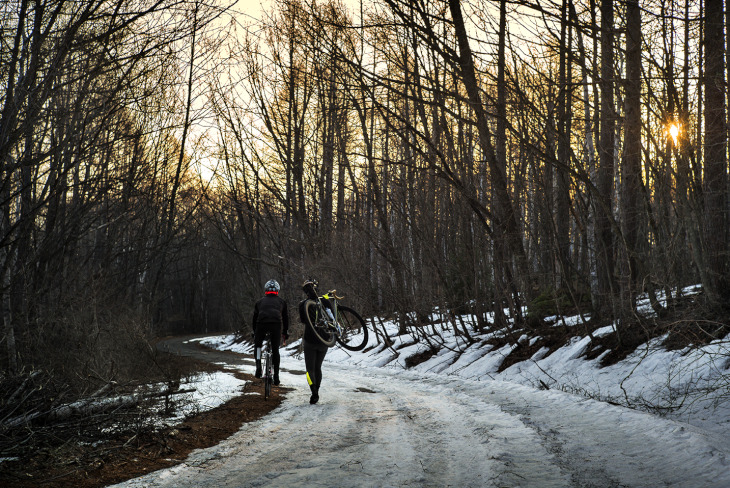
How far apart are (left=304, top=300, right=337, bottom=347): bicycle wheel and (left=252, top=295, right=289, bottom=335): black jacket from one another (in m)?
0.93

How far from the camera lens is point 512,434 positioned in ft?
19.4

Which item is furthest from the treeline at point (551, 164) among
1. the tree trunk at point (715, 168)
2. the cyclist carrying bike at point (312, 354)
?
the cyclist carrying bike at point (312, 354)

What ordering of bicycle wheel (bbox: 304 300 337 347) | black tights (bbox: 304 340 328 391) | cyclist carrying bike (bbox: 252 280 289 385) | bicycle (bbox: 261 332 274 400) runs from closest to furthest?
black tights (bbox: 304 340 328 391) → bicycle (bbox: 261 332 274 400) → bicycle wheel (bbox: 304 300 337 347) → cyclist carrying bike (bbox: 252 280 289 385)

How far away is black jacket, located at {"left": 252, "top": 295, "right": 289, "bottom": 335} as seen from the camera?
10.8 m

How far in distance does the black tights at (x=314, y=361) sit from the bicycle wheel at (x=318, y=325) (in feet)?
0.43

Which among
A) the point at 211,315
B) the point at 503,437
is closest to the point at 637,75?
the point at 503,437

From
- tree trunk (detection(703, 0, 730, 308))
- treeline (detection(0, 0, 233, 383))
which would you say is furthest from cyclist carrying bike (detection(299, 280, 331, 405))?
tree trunk (detection(703, 0, 730, 308))

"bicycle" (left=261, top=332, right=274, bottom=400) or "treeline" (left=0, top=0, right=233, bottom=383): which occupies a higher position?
"treeline" (left=0, top=0, right=233, bottom=383)

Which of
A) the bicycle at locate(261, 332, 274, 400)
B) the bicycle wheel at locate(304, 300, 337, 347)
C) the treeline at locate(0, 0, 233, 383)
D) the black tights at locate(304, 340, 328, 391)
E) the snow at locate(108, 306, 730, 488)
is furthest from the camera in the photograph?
the bicycle wheel at locate(304, 300, 337, 347)

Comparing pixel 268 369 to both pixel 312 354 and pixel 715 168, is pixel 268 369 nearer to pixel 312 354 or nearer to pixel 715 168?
pixel 312 354

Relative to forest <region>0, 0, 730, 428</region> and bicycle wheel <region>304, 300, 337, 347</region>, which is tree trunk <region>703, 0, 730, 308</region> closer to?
forest <region>0, 0, 730, 428</region>

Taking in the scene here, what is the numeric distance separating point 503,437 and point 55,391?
532 centimetres

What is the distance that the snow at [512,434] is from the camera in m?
4.46

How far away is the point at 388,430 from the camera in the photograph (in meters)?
6.46
